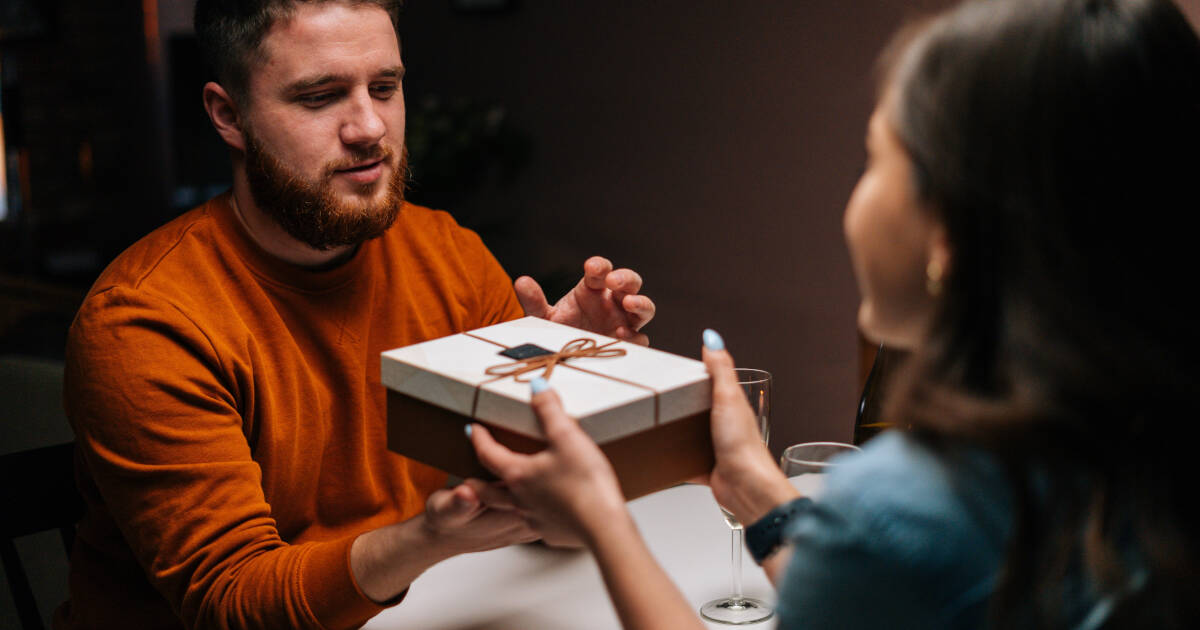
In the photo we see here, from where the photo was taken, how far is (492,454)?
0.94 meters

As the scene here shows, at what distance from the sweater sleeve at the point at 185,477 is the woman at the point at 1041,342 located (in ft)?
2.23

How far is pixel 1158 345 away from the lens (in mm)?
655

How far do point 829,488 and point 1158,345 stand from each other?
225 millimetres

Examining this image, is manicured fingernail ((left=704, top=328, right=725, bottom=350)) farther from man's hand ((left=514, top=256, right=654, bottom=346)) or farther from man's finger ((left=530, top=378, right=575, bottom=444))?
man's hand ((left=514, top=256, right=654, bottom=346))

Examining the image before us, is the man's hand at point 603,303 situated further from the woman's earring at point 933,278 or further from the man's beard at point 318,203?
the woman's earring at point 933,278

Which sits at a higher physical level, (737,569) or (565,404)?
(565,404)

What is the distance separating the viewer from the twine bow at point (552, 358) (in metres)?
0.98

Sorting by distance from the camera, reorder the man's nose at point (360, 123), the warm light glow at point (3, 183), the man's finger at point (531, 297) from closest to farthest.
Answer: the man's nose at point (360, 123)
the man's finger at point (531, 297)
the warm light glow at point (3, 183)

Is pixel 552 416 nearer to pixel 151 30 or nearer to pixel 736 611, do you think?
pixel 736 611

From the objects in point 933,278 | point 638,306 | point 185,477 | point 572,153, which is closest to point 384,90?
point 638,306

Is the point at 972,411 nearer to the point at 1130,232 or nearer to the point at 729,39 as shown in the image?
the point at 1130,232

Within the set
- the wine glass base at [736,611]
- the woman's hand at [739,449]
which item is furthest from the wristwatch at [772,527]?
the wine glass base at [736,611]

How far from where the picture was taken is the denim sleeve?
67cm

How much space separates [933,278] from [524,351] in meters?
0.46
